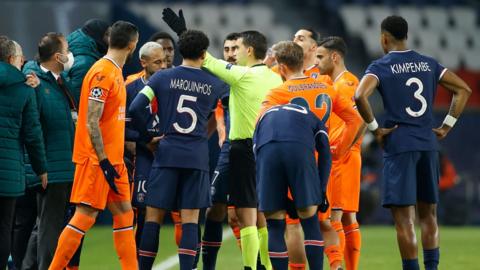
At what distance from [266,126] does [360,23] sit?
1368 centimetres

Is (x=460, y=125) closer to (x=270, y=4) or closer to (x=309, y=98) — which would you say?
(x=270, y=4)

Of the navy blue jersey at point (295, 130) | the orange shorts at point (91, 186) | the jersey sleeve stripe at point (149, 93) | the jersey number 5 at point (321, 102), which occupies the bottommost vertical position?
the orange shorts at point (91, 186)

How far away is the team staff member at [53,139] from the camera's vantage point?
888 centimetres

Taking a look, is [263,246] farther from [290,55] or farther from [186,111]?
[290,55]

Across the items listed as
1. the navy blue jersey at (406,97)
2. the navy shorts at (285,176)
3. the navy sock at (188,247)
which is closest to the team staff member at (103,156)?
the navy sock at (188,247)

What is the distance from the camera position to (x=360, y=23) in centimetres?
2191

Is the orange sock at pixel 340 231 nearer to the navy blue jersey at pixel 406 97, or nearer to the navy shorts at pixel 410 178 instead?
the navy shorts at pixel 410 178

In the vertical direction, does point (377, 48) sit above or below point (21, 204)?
above

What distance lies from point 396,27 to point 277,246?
1.99 m

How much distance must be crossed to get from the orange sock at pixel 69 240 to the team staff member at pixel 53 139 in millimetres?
422

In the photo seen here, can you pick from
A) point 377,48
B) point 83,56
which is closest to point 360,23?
point 377,48

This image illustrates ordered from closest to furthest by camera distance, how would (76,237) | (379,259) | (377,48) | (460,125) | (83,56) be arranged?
1. (76,237)
2. (83,56)
3. (379,259)
4. (460,125)
5. (377,48)

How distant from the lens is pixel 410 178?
870cm

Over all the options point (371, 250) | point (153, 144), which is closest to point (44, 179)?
point (153, 144)
